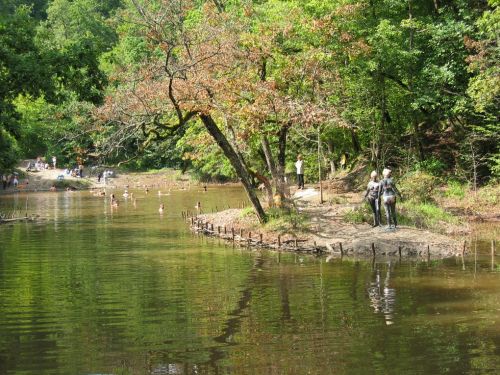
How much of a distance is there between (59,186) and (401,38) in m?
39.9

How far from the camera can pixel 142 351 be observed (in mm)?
12492

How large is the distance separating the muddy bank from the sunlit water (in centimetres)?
91

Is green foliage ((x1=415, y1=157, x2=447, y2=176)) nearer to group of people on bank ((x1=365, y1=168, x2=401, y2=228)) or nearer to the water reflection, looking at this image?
group of people on bank ((x1=365, y1=168, x2=401, y2=228))

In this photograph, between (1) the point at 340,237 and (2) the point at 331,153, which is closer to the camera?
(1) the point at 340,237

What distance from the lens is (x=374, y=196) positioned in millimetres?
24359

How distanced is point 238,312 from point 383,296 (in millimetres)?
3550

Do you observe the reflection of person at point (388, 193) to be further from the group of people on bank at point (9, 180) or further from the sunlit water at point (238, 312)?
the group of people on bank at point (9, 180)

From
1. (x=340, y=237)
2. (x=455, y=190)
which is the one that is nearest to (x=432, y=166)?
(x=455, y=190)

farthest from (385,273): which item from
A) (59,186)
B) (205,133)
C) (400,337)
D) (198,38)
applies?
(59,186)

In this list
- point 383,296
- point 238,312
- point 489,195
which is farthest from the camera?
point 489,195

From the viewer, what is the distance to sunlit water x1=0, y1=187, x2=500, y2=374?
11875 mm

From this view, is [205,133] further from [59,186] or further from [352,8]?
[59,186]

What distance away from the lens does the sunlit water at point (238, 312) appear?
11.9 metres

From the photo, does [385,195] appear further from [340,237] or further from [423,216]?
[423,216]
